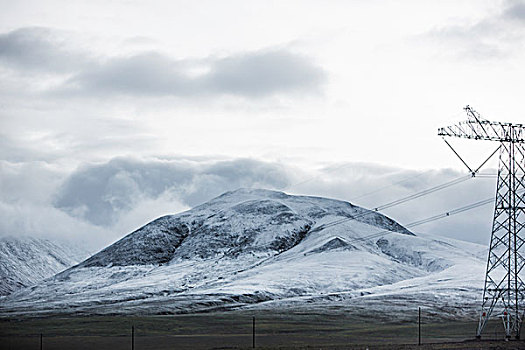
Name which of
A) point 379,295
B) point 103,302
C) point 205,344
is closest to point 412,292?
point 379,295

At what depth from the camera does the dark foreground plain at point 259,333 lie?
72.9m

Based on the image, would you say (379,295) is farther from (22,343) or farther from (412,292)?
(22,343)

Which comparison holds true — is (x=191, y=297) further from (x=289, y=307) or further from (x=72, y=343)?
(x=72, y=343)

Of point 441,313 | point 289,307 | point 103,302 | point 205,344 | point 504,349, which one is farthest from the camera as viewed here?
point 103,302

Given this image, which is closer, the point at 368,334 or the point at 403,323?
the point at 368,334

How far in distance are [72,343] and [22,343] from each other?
5564 millimetres

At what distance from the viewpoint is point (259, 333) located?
96.1m

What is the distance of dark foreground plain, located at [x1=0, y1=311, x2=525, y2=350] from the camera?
72.9 metres

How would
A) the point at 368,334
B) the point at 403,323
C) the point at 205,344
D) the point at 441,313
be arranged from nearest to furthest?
the point at 205,344 < the point at 368,334 < the point at 403,323 < the point at 441,313

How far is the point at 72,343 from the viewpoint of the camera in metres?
78.2

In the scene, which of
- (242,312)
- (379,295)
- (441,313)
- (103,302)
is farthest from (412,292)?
(103,302)

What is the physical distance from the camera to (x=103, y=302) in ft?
651

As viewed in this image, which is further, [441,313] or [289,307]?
[289,307]

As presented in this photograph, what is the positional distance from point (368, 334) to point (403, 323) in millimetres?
30760
